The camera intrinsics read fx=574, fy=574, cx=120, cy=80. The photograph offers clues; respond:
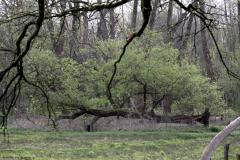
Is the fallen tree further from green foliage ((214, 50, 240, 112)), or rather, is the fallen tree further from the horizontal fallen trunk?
green foliage ((214, 50, 240, 112))

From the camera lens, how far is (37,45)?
22.9 meters

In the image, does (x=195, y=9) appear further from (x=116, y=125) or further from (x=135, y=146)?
(x=116, y=125)

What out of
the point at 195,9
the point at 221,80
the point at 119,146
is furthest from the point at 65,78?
the point at 195,9

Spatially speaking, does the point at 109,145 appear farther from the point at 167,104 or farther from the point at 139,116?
the point at 167,104

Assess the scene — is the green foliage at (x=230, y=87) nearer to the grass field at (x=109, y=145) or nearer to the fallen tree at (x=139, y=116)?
the fallen tree at (x=139, y=116)

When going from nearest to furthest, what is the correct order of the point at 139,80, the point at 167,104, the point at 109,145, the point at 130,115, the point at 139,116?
the point at 109,145 → the point at 130,115 → the point at 139,116 → the point at 139,80 → the point at 167,104

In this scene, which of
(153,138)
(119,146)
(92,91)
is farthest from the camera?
(92,91)

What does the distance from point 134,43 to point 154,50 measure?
968mm

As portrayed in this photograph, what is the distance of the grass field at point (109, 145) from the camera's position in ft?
50.2

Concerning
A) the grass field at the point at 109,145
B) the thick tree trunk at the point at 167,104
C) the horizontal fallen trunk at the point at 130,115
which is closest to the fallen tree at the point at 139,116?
the horizontal fallen trunk at the point at 130,115

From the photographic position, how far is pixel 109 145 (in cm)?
1750

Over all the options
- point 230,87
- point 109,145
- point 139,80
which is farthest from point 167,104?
point 109,145

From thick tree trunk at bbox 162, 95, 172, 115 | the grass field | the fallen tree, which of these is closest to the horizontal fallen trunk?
the fallen tree

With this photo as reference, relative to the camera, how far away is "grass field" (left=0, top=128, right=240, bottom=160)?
15305 mm
